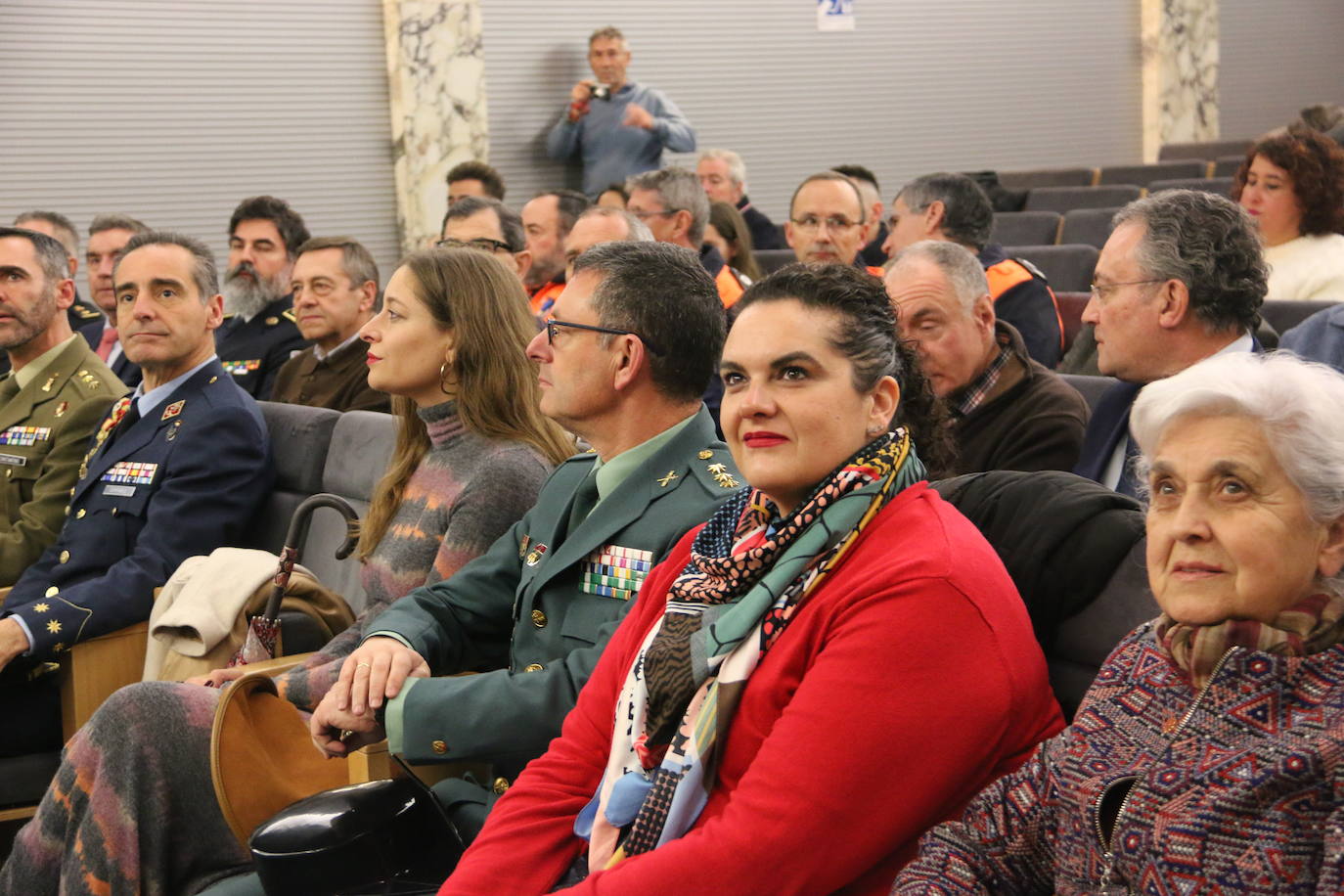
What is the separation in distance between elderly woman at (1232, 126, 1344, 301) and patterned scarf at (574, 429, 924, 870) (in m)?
3.13

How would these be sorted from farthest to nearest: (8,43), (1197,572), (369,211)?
(369,211) < (8,43) < (1197,572)

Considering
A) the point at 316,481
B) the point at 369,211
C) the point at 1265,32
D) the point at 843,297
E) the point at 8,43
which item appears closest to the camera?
the point at 843,297

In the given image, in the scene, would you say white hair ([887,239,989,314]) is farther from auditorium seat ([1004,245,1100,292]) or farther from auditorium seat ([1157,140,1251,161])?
auditorium seat ([1157,140,1251,161])

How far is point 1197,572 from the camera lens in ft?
4.24

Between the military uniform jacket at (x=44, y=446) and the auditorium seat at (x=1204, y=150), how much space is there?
900 centimetres

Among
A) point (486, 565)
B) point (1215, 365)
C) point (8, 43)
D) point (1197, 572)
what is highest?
point (8, 43)

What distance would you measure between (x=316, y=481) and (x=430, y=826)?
53.4 inches

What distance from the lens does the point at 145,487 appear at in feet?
10.2

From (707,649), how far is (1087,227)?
5643 millimetres

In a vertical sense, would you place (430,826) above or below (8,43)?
below

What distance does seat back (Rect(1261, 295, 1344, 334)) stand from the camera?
11.5 ft

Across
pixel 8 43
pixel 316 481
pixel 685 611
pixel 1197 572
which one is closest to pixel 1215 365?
pixel 1197 572

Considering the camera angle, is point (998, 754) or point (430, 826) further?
point (430, 826)

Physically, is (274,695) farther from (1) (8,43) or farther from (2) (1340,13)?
(2) (1340,13)
